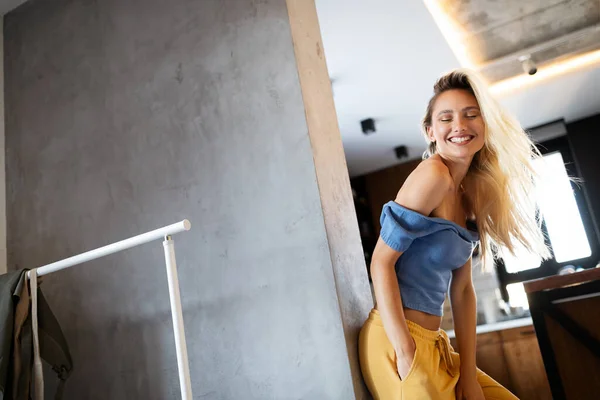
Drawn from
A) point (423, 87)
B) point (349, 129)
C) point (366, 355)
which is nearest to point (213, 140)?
point (366, 355)

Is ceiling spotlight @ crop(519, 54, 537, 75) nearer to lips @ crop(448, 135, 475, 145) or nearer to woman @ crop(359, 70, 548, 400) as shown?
woman @ crop(359, 70, 548, 400)

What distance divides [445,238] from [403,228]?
0.13m

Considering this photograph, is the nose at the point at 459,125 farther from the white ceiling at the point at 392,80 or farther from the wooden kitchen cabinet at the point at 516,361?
the wooden kitchen cabinet at the point at 516,361

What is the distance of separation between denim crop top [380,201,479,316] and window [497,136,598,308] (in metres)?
3.48

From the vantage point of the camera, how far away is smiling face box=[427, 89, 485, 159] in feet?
4.69

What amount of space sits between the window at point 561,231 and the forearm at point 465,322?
329 cm

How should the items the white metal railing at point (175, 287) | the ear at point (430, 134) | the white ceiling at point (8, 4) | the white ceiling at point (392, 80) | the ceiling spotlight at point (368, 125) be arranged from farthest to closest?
the ceiling spotlight at point (368, 125), the white ceiling at point (392, 80), the white ceiling at point (8, 4), the ear at point (430, 134), the white metal railing at point (175, 287)

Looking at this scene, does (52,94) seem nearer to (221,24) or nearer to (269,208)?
(221,24)

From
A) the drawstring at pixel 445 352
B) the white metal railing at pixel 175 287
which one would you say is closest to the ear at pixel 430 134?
the drawstring at pixel 445 352

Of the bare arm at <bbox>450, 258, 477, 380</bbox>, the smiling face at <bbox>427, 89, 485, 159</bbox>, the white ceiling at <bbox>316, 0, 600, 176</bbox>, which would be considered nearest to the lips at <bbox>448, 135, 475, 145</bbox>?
the smiling face at <bbox>427, 89, 485, 159</bbox>

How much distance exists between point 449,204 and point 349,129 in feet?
10.0

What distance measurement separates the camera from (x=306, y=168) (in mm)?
1508

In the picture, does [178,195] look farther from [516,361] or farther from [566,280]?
[516,361]

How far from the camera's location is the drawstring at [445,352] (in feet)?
4.54
